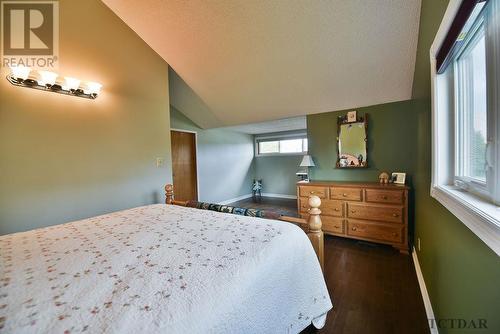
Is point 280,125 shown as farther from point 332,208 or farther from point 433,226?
point 433,226

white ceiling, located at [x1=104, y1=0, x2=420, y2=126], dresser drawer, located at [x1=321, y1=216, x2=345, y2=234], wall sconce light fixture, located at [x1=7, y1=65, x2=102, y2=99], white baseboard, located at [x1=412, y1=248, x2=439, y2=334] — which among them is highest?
white ceiling, located at [x1=104, y1=0, x2=420, y2=126]

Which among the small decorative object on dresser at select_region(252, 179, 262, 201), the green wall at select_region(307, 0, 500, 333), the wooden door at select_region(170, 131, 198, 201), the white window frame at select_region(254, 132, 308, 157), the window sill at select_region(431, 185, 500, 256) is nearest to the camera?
the window sill at select_region(431, 185, 500, 256)

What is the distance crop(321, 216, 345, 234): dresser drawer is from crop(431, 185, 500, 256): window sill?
2076mm

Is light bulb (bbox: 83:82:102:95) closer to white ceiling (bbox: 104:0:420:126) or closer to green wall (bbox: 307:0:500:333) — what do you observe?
white ceiling (bbox: 104:0:420:126)

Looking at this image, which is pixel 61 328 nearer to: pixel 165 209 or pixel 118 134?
pixel 165 209

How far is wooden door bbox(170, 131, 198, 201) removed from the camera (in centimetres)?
461

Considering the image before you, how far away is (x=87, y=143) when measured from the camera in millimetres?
2268

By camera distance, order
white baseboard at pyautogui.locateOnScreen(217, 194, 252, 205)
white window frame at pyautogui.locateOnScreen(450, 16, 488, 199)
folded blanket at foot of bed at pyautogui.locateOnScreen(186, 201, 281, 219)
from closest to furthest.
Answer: white window frame at pyautogui.locateOnScreen(450, 16, 488, 199)
folded blanket at foot of bed at pyautogui.locateOnScreen(186, 201, 281, 219)
white baseboard at pyautogui.locateOnScreen(217, 194, 252, 205)

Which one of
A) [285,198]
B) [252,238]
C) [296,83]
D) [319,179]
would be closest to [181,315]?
[252,238]

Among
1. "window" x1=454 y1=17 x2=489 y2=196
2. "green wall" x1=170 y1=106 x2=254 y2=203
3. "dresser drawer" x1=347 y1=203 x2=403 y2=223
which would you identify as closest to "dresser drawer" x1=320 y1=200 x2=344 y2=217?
"dresser drawer" x1=347 y1=203 x2=403 y2=223

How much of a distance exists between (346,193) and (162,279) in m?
2.74

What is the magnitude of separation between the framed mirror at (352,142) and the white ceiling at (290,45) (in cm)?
28

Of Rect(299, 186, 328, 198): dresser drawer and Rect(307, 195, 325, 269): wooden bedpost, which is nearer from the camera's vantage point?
Rect(307, 195, 325, 269): wooden bedpost

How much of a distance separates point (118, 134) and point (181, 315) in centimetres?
250
